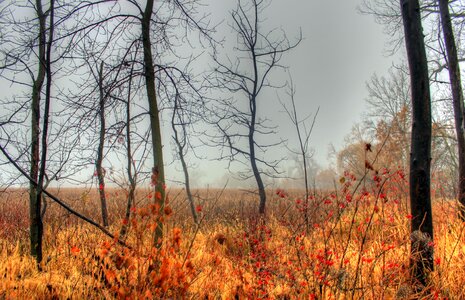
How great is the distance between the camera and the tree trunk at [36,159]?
15.2ft

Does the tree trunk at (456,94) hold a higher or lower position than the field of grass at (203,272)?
higher

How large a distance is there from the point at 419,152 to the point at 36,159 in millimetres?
4829

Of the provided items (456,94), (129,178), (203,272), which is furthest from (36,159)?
(456,94)

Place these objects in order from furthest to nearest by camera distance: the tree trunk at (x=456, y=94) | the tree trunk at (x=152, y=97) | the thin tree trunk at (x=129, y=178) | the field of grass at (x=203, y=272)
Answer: the tree trunk at (x=456, y=94), the tree trunk at (x=152, y=97), the thin tree trunk at (x=129, y=178), the field of grass at (x=203, y=272)

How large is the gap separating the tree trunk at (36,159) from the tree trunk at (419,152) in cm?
451

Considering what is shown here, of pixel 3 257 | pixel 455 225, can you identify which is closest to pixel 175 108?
pixel 3 257

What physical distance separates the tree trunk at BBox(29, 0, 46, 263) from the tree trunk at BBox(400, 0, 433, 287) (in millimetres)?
4513

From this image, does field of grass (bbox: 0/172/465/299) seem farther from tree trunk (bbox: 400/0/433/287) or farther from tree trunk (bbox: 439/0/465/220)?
tree trunk (bbox: 439/0/465/220)

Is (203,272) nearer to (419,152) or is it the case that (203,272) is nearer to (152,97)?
(152,97)

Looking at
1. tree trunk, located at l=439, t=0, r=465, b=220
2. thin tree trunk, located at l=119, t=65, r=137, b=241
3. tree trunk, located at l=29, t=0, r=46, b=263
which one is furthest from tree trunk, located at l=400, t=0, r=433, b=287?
tree trunk, located at l=29, t=0, r=46, b=263

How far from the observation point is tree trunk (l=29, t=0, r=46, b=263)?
4621 mm

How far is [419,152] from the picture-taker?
3580mm

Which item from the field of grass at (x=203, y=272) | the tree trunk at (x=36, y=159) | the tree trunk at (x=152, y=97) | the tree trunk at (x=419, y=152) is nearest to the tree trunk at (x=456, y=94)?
the field of grass at (x=203, y=272)

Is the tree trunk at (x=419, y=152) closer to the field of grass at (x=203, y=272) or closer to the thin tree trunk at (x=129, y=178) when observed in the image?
the field of grass at (x=203, y=272)
